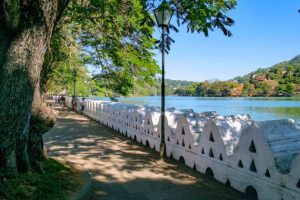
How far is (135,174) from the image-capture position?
7230 millimetres

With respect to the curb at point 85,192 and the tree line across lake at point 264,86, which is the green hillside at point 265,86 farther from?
the curb at point 85,192

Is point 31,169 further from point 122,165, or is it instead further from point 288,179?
point 288,179

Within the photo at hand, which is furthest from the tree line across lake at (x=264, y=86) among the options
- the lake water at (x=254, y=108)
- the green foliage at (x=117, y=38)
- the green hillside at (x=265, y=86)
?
the green foliage at (x=117, y=38)

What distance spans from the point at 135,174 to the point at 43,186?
2.74 meters

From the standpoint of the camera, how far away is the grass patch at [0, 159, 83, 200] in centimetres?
439

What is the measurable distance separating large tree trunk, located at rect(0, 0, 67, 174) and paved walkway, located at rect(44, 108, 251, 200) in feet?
6.32

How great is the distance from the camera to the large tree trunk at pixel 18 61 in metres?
4.60

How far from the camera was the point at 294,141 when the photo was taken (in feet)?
17.6

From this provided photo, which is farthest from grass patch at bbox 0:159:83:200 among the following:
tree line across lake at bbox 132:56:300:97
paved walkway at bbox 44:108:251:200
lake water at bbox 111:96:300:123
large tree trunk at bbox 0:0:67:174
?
tree line across lake at bbox 132:56:300:97

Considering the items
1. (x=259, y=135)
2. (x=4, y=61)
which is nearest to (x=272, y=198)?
(x=259, y=135)

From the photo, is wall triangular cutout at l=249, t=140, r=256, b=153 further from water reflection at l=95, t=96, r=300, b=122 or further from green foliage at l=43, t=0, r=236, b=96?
water reflection at l=95, t=96, r=300, b=122

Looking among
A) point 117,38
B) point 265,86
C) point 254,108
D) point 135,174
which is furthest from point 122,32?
point 265,86

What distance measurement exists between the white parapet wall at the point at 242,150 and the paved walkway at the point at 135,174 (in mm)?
311

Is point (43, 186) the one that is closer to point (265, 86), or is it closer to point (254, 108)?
point (254, 108)
